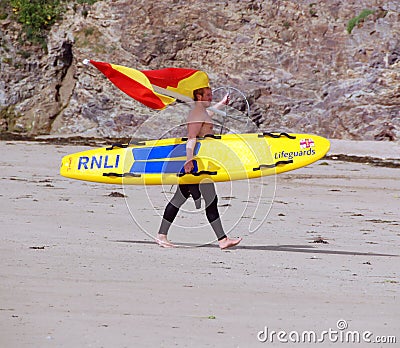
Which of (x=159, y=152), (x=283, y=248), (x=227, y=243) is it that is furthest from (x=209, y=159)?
(x=283, y=248)

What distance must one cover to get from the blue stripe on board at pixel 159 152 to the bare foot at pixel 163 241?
0.75 metres

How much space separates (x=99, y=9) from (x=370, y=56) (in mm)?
6840

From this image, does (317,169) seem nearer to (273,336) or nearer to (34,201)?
(34,201)

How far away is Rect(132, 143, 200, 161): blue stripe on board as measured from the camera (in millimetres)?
8055

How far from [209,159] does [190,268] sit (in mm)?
1573

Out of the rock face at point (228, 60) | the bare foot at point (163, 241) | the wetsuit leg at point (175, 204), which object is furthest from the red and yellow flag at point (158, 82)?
the rock face at point (228, 60)

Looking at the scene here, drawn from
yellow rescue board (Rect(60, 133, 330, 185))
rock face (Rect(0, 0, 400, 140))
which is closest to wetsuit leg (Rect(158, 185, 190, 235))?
yellow rescue board (Rect(60, 133, 330, 185))

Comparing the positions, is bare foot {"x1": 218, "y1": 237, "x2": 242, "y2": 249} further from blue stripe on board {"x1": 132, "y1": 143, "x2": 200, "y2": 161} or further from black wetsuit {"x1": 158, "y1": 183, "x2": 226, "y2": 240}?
blue stripe on board {"x1": 132, "y1": 143, "x2": 200, "y2": 161}

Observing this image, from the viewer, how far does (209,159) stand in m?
8.03

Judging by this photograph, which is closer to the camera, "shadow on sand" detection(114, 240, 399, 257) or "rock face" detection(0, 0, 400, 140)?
"shadow on sand" detection(114, 240, 399, 257)

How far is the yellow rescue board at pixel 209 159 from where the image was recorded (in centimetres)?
810

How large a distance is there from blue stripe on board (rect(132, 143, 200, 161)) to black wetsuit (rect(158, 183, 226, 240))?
1.08ft

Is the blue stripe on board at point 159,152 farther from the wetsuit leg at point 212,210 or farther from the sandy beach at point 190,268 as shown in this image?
the sandy beach at point 190,268

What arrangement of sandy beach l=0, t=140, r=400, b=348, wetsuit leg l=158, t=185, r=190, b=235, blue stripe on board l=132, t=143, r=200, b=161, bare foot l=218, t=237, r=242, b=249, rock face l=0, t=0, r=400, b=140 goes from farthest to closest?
rock face l=0, t=0, r=400, b=140, blue stripe on board l=132, t=143, r=200, b=161, wetsuit leg l=158, t=185, r=190, b=235, bare foot l=218, t=237, r=242, b=249, sandy beach l=0, t=140, r=400, b=348
